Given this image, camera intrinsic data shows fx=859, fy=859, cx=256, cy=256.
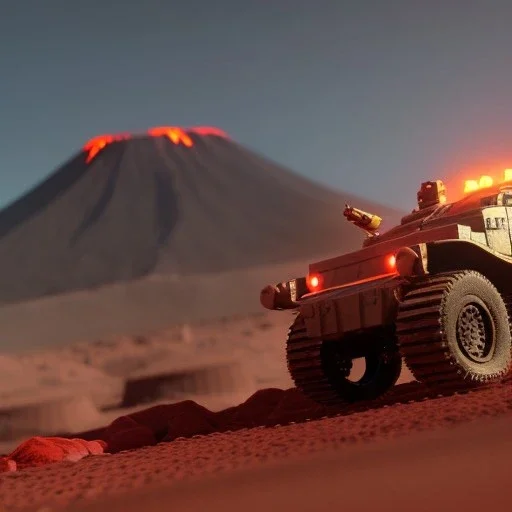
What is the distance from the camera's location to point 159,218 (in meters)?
86.2

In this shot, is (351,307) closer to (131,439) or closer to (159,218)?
(131,439)

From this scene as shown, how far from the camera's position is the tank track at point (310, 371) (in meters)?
9.24

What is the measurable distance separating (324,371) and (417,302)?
1.99 m

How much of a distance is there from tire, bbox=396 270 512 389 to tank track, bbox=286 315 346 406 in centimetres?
171

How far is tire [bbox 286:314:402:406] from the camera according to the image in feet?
30.4

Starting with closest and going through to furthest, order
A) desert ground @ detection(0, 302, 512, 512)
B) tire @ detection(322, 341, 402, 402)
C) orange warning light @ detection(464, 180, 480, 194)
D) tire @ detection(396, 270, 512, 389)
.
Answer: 1. desert ground @ detection(0, 302, 512, 512)
2. tire @ detection(396, 270, 512, 389)
3. tire @ detection(322, 341, 402, 402)
4. orange warning light @ detection(464, 180, 480, 194)

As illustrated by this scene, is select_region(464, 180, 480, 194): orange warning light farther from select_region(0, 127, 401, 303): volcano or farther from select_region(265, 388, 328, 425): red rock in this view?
select_region(0, 127, 401, 303): volcano

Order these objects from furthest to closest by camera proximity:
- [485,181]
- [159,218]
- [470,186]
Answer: [159,218] < [470,186] < [485,181]

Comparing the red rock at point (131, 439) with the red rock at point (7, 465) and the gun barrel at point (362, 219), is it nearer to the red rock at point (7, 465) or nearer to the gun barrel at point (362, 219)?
the red rock at point (7, 465)

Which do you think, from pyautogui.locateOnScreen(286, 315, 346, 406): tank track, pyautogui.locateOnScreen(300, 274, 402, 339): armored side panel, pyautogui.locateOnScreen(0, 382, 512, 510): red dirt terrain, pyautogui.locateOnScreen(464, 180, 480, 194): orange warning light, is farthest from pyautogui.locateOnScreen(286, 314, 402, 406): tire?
pyautogui.locateOnScreen(0, 382, 512, 510): red dirt terrain

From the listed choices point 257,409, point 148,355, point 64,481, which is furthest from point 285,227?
point 64,481

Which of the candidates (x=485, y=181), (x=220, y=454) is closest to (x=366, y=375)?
(x=485, y=181)

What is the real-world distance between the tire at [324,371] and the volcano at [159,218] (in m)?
60.3

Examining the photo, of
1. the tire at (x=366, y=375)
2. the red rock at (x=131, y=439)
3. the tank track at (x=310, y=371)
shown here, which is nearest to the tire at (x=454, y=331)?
the tank track at (x=310, y=371)
